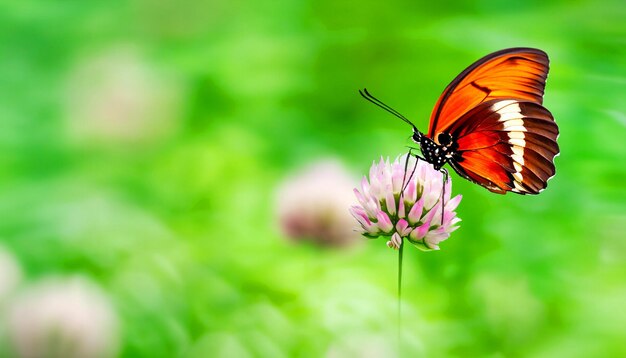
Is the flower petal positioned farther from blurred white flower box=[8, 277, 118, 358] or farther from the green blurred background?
blurred white flower box=[8, 277, 118, 358]

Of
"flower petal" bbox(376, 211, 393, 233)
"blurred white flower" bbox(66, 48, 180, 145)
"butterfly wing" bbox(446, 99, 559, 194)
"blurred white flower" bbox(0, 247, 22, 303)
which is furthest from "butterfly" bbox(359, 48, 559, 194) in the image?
"blurred white flower" bbox(0, 247, 22, 303)

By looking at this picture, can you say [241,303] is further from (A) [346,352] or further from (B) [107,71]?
(B) [107,71]

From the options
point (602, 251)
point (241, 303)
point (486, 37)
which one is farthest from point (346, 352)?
point (486, 37)

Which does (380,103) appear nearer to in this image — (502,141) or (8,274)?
(502,141)

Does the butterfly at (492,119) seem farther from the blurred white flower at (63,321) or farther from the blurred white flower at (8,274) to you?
the blurred white flower at (8,274)

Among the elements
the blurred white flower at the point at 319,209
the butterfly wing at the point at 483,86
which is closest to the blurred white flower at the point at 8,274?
the blurred white flower at the point at 319,209
